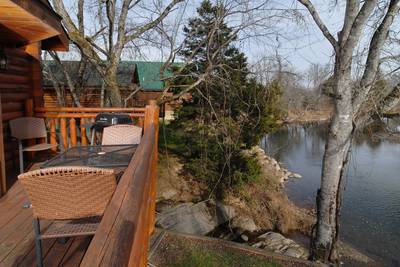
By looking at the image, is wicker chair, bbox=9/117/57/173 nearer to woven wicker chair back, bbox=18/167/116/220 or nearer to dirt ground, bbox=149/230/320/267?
dirt ground, bbox=149/230/320/267

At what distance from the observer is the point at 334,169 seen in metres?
5.22

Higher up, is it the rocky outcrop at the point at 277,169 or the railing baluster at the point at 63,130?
the railing baluster at the point at 63,130

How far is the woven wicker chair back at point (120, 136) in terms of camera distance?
405 centimetres

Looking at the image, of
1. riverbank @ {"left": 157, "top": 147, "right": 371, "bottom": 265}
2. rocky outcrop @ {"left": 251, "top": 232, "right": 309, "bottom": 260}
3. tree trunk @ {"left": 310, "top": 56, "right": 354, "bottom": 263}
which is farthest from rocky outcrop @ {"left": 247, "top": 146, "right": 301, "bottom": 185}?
tree trunk @ {"left": 310, "top": 56, "right": 354, "bottom": 263}

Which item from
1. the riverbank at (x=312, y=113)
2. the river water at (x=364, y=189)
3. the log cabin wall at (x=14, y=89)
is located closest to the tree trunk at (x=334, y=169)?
the riverbank at (x=312, y=113)

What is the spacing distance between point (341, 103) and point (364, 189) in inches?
303

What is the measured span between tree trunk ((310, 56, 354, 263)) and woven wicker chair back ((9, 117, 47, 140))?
4.96 m

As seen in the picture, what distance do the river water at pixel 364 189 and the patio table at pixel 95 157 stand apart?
199 inches

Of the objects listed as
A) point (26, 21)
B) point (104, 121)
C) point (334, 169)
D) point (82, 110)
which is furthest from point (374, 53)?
point (26, 21)

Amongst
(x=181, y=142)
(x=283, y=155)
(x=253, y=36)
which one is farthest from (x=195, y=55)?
(x=283, y=155)

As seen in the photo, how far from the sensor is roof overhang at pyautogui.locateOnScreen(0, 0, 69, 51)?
2.85 m

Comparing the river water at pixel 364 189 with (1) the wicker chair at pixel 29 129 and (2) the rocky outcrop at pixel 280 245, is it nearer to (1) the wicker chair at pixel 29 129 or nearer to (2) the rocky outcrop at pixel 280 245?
(2) the rocky outcrop at pixel 280 245

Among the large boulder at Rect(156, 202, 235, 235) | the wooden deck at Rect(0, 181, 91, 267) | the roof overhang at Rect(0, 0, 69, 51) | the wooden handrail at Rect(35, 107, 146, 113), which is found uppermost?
the roof overhang at Rect(0, 0, 69, 51)

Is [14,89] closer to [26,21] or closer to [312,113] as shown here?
[26,21]
